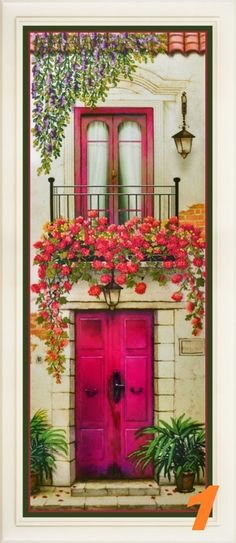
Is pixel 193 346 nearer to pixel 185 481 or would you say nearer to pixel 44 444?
pixel 185 481

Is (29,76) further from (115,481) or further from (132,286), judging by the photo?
(115,481)

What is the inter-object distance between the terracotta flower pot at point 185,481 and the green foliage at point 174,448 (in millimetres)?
15

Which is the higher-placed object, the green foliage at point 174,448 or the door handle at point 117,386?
the door handle at point 117,386

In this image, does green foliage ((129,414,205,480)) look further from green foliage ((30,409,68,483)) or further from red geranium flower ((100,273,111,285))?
red geranium flower ((100,273,111,285))

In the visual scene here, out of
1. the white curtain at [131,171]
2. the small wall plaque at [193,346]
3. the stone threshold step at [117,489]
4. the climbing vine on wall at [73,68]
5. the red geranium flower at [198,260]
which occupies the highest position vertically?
the climbing vine on wall at [73,68]

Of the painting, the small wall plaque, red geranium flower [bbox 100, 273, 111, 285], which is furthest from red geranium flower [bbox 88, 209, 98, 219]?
the small wall plaque

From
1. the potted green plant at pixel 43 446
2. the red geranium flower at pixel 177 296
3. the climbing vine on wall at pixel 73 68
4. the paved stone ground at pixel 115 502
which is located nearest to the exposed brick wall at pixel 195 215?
the red geranium flower at pixel 177 296

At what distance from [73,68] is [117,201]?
0.52 metres

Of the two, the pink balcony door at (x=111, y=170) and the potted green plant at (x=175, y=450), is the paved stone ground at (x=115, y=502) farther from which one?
the pink balcony door at (x=111, y=170)

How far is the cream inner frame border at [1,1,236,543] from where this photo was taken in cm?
218

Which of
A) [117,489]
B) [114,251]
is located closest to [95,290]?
[114,251]

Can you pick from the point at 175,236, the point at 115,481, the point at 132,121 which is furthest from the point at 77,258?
the point at 115,481

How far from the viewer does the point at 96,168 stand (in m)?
2.21

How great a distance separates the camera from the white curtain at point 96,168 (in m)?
2.21
